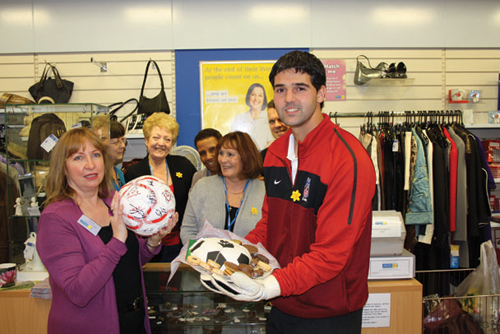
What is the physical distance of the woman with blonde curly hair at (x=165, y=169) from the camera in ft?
10.4

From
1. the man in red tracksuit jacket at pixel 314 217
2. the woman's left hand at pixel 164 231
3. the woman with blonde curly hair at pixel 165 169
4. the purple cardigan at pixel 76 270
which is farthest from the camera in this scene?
the woman with blonde curly hair at pixel 165 169

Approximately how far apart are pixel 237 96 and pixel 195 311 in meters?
2.92

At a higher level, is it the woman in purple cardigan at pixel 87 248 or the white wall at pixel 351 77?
the white wall at pixel 351 77

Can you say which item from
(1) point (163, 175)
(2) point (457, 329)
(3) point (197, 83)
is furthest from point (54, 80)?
(2) point (457, 329)

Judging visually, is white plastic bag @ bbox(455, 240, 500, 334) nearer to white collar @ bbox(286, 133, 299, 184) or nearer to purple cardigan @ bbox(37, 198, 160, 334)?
white collar @ bbox(286, 133, 299, 184)

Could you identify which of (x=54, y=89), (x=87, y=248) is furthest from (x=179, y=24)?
(x=87, y=248)

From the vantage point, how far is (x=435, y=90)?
456 cm

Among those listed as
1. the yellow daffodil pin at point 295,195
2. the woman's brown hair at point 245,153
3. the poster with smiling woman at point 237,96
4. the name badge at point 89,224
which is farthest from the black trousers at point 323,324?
the poster with smiling woman at point 237,96

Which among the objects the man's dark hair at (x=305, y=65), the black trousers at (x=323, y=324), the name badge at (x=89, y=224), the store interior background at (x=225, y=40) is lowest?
the black trousers at (x=323, y=324)

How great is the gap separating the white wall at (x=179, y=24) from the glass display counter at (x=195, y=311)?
3146 mm

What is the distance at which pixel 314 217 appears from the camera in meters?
1.60

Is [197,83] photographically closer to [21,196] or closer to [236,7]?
[236,7]

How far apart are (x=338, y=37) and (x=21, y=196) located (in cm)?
372

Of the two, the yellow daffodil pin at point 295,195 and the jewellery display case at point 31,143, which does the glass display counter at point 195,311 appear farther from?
the jewellery display case at point 31,143
